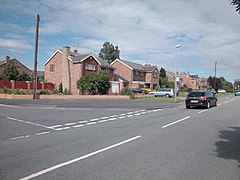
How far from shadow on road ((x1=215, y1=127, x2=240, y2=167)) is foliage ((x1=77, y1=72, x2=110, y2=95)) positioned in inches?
936

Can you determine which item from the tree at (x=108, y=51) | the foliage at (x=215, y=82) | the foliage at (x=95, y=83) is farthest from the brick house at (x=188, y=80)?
the foliage at (x=95, y=83)

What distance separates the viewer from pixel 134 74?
53.8m

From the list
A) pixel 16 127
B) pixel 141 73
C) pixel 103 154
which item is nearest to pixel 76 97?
pixel 16 127

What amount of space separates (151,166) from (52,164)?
6.95 ft

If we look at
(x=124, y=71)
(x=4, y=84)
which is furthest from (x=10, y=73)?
(x=124, y=71)

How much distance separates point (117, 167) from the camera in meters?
4.97

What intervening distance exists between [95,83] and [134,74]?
22990mm

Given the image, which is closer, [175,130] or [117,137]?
[117,137]

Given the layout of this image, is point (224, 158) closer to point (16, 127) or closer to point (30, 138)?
point (30, 138)

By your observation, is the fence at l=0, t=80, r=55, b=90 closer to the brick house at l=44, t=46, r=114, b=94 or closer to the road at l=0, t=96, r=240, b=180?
the brick house at l=44, t=46, r=114, b=94

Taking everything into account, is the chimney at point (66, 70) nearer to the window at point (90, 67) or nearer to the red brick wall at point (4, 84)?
the window at point (90, 67)

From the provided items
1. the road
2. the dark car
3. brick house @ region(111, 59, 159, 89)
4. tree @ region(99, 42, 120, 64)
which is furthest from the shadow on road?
tree @ region(99, 42, 120, 64)

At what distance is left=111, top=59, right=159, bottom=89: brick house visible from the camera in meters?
52.5

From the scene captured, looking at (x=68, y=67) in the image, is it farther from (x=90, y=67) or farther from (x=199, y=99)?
(x=199, y=99)
